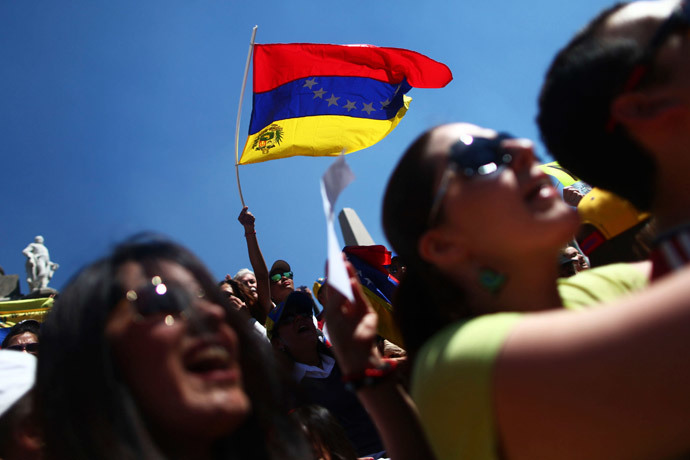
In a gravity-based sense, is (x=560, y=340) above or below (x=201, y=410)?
Answer: above

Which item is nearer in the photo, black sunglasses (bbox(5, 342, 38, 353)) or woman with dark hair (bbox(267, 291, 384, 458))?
woman with dark hair (bbox(267, 291, 384, 458))

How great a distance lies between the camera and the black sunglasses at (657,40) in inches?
43.9

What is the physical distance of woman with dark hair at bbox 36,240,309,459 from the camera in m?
1.21

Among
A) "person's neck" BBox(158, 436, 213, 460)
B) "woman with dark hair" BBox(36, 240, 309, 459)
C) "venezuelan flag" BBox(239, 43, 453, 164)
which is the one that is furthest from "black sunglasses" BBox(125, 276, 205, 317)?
"venezuelan flag" BBox(239, 43, 453, 164)

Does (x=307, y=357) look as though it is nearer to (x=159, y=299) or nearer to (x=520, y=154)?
(x=159, y=299)

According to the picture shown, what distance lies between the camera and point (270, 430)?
1.54 meters

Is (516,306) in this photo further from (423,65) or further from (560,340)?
(423,65)

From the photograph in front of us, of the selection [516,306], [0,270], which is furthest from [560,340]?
[0,270]

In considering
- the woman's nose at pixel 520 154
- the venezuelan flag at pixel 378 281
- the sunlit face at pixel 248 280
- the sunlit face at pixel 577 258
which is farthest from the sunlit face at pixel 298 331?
the woman's nose at pixel 520 154

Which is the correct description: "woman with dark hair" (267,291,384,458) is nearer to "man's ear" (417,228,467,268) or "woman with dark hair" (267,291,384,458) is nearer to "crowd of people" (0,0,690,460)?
"crowd of people" (0,0,690,460)

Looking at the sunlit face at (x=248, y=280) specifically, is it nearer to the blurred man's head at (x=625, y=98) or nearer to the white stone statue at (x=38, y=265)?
the blurred man's head at (x=625, y=98)

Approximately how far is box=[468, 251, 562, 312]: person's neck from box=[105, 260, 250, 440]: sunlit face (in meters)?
0.68

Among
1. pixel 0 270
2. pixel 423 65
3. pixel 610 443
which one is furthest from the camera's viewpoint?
pixel 0 270

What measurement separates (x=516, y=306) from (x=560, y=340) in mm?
408
